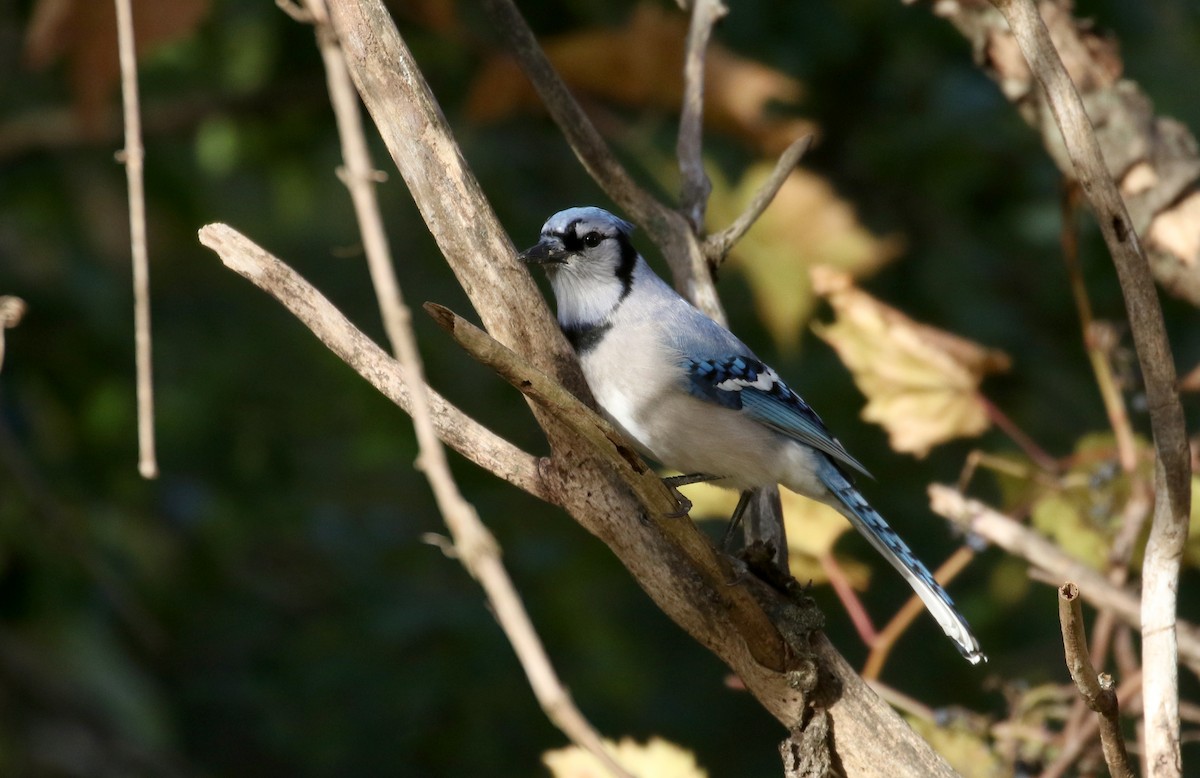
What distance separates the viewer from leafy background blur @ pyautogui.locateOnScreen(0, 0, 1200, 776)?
13.6ft

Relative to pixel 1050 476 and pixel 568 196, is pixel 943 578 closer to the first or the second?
pixel 1050 476

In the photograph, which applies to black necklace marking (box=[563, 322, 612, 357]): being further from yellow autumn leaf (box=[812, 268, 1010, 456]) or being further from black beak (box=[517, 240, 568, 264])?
yellow autumn leaf (box=[812, 268, 1010, 456])

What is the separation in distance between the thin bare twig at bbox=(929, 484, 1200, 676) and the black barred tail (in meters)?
0.23

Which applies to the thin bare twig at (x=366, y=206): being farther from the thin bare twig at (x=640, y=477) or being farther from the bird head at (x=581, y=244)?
the bird head at (x=581, y=244)

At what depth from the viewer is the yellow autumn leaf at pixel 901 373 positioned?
261 cm

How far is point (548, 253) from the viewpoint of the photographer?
313cm

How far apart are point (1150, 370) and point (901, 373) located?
96cm

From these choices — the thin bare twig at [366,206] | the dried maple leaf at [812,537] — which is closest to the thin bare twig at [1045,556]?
the dried maple leaf at [812,537]

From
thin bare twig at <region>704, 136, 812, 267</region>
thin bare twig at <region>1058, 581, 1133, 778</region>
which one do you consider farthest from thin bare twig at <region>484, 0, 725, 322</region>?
thin bare twig at <region>1058, 581, 1133, 778</region>

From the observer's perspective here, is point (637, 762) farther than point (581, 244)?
No

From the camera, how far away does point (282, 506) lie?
5004 mm

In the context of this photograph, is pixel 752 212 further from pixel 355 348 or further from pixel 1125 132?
pixel 355 348

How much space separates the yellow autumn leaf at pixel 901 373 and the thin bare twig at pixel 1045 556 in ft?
1.02

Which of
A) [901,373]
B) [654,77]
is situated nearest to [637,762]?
[901,373]
